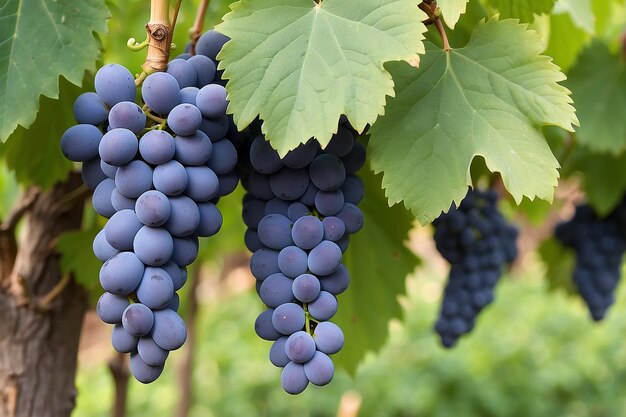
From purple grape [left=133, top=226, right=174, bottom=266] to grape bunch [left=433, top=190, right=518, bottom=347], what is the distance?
60cm

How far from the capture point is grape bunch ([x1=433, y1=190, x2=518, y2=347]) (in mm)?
1157

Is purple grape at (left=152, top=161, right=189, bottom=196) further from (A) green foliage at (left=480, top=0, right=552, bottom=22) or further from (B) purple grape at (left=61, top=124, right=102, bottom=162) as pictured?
(A) green foliage at (left=480, top=0, right=552, bottom=22)

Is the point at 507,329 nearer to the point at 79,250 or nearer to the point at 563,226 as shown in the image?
the point at 563,226

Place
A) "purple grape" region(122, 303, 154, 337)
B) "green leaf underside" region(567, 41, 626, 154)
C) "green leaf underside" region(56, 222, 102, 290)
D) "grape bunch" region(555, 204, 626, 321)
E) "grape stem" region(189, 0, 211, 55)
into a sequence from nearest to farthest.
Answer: "purple grape" region(122, 303, 154, 337), "grape stem" region(189, 0, 211, 55), "green leaf underside" region(56, 222, 102, 290), "green leaf underside" region(567, 41, 626, 154), "grape bunch" region(555, 204, 626, 321)

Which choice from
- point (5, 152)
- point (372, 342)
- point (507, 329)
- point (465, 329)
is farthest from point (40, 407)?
point (507, 329)

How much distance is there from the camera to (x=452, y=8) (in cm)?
69

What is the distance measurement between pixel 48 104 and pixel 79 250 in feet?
0.81

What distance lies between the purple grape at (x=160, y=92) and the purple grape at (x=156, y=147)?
3 centimetres

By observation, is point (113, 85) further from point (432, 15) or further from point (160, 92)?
point (432, 15)

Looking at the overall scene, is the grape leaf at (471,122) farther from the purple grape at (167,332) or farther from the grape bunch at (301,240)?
the purple grape at (167,332)

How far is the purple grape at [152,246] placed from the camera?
62cm

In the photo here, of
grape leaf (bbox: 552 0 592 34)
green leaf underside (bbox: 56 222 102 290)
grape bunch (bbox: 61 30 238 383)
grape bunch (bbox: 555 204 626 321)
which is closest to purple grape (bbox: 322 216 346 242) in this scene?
grape bunch (bbox: 61 30 238 383)

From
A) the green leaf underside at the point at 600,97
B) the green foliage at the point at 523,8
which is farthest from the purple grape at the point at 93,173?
the green leaf underside at the point at 600,97

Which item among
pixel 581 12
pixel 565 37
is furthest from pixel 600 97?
pixel 581 12
